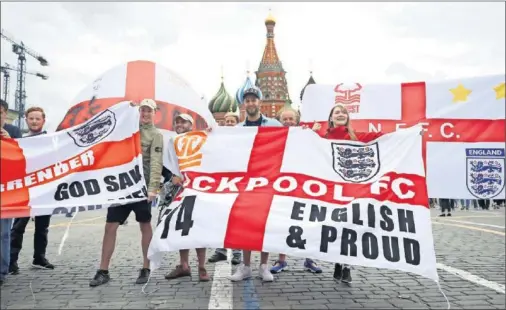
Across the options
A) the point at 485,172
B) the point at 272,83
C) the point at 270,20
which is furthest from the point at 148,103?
the point at 270,20

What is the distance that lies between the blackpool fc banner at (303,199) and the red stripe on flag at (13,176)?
1.55 meters

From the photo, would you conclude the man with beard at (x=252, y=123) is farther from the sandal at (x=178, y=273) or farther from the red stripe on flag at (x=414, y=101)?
the red stripe on flag at (x=414, y=101)

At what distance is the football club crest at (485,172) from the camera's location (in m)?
5.96

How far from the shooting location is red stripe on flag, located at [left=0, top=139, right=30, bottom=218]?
15.8 feet

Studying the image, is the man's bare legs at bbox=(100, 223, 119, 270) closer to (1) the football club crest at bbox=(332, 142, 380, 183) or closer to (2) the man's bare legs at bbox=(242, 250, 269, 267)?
(2) the man's bare legs at bbox=(242, 250, 269, 267)

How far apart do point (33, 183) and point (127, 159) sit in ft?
3.59

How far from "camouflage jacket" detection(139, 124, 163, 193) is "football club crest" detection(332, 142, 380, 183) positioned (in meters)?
2.15

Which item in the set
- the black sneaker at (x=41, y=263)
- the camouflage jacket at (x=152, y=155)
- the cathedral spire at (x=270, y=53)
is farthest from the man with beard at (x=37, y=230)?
the cathedral spire at (x=270, y=53)

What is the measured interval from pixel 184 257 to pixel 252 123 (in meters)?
2.06

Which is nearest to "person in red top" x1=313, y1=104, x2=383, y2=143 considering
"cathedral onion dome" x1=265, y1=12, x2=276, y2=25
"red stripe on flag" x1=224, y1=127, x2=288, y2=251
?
"red stripe on flag" x1=224, y1=127, x2=288, y2=251

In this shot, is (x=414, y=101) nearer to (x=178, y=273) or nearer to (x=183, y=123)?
(x=183, y=123)

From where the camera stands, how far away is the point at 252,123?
6.19 meters

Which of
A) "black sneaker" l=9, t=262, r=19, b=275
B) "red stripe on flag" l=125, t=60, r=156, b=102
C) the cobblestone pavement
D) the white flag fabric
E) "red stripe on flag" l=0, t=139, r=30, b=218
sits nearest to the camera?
the cobblestone pavement

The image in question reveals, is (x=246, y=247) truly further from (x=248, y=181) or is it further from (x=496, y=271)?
(x=496, y=271)
